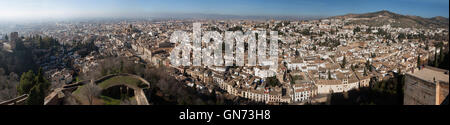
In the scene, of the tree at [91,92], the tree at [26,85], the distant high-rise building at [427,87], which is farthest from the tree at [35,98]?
the distant high-rise building at [427,87]

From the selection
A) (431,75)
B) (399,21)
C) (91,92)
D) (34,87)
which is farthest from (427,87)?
(399,21)

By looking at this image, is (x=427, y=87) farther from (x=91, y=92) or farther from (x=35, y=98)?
(x=35, y=98)

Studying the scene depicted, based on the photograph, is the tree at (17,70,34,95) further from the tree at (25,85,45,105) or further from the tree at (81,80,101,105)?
the tree at (81,80,101,105)

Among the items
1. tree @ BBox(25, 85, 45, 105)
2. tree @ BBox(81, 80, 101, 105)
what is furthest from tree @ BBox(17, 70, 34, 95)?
tree @ BBox(81, 80, 101, 105)

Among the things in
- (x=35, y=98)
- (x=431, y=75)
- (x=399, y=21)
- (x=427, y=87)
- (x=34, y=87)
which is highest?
(x=399, y=21)

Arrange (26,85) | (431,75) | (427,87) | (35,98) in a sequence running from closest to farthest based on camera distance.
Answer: (427,87) → (431,75) → (35,98) → (26,85)
